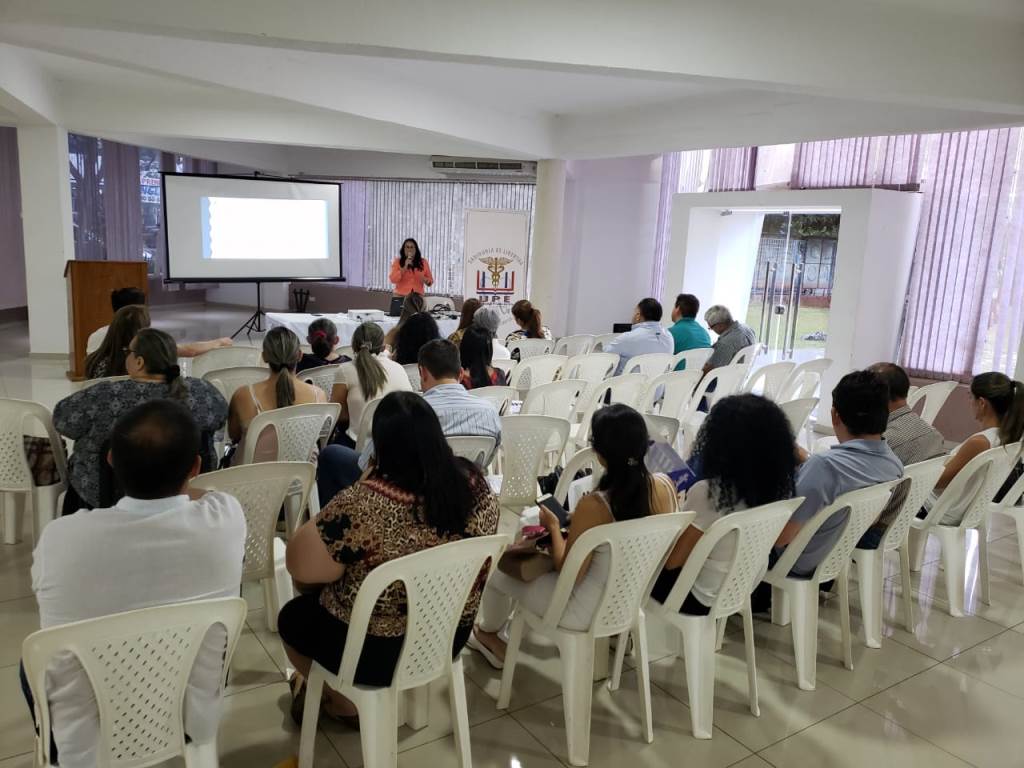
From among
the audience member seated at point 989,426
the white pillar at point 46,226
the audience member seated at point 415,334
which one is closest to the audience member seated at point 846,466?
the audience member seated at point 989,426

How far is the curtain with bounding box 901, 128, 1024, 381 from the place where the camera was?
6.57m

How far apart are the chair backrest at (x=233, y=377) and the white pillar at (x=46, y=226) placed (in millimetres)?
5512

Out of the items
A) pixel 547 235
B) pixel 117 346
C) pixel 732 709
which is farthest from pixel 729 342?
pixel 117 346

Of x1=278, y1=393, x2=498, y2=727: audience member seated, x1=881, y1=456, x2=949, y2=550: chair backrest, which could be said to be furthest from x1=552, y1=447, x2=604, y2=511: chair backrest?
x1=881, y1=456, x2=949, y2=550: chair backrest

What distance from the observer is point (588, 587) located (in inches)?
89.5

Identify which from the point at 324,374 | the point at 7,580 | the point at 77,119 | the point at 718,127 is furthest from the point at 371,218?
the point at 7,580

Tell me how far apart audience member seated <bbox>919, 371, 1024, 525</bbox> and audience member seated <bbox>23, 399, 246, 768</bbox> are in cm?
317

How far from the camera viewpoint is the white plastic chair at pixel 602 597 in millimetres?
2164

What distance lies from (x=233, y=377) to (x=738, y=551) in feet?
9.77

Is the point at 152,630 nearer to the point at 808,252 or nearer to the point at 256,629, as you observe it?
the point at 256,629

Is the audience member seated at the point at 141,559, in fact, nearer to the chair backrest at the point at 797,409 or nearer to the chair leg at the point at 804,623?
the chair leg at the point at 804,623

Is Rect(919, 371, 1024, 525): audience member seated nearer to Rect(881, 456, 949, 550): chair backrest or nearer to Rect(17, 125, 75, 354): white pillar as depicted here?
Rect(881, 456, 949, 550): chair backrest

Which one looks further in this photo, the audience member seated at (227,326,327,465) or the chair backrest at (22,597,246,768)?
the audience member seated at (227,326,327,465)

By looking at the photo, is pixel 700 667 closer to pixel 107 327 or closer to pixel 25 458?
pixel 25 458
